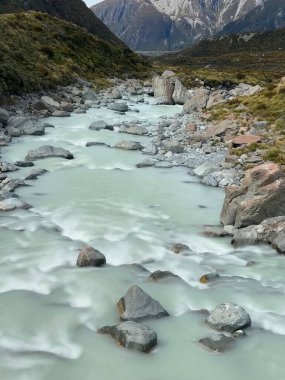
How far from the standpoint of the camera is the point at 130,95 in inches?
2331

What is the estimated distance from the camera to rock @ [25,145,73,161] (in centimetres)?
2465

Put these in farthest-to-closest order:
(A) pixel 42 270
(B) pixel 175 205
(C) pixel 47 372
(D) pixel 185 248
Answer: (B) pixel 175 205 < (D) pixel 185 248 < (A) pixel 42 270 < (C) pixel 47 372

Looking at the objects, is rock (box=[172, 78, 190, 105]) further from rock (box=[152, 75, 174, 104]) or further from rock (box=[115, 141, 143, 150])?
rock (box=[115, 141, 143, 150])

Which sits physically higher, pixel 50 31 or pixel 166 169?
Answer: pixel 50 31

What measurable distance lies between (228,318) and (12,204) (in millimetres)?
9837

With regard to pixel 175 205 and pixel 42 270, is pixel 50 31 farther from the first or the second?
pixel 42 270

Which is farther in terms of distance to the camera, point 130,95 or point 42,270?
point 130,95

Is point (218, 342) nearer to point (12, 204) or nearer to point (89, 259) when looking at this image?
point (89, 259)

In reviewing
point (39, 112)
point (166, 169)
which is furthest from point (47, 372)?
point (39, 112)

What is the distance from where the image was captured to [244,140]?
2575 centimetres

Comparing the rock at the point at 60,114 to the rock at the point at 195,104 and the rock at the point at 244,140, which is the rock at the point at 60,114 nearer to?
the rock at the point at 195,104

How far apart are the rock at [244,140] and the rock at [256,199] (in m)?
9.66

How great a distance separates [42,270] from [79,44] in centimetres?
6846

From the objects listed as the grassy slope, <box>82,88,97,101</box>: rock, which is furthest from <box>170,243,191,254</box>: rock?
<box>82,88,97,101</box>: rock
